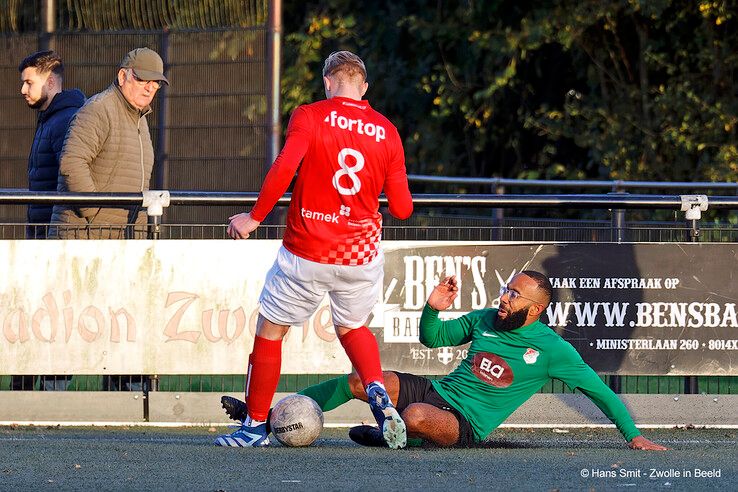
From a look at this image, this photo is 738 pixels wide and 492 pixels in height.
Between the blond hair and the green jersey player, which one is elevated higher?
the blond hair

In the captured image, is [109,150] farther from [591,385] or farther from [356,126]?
[591,385]

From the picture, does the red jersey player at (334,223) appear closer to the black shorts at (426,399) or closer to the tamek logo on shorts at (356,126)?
the tamek logo on shorts at (356,126)

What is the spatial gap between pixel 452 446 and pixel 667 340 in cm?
199

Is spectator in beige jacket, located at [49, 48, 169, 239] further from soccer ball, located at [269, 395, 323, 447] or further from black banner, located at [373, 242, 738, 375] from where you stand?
soccer ball, located at [269, 395, 323, 447]

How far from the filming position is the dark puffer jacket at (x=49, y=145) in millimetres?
9500

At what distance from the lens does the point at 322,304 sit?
358 inches

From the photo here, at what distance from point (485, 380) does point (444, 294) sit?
51 cm

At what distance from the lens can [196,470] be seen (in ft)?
21.9

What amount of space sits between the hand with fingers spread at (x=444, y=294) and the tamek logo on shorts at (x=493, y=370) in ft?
1.20

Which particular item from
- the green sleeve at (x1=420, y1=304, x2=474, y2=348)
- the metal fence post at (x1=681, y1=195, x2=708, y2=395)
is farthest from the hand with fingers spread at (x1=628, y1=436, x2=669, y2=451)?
the metal fence post at (x1=681, y1=195, x2=708, y2=395)

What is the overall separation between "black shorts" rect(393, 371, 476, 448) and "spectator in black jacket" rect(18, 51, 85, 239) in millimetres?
2814

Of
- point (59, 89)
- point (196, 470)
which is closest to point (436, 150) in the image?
point (59, 89)

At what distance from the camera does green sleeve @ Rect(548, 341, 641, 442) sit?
305 inches

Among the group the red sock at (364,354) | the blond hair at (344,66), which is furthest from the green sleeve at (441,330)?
the blond hair at (344,66)
